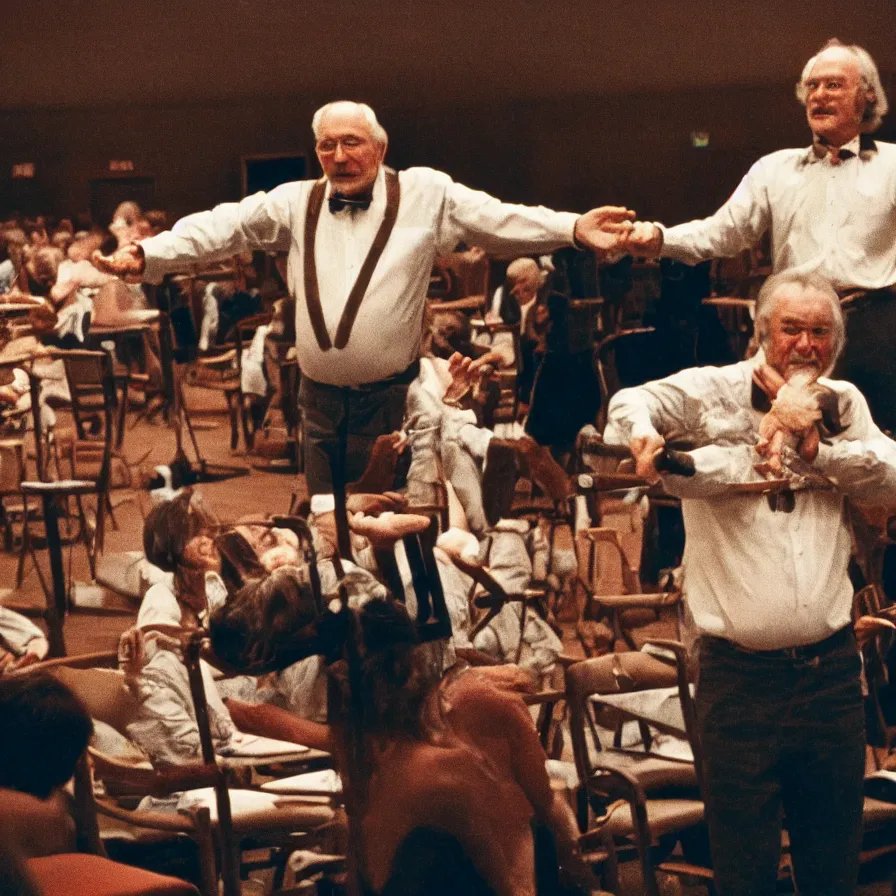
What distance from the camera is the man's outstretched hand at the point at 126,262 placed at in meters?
4.84

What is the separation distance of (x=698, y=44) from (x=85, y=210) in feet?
11.8

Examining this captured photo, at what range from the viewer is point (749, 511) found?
12.3ft

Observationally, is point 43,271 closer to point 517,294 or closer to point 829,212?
point 517,294

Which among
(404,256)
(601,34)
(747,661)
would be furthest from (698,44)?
(747,661)

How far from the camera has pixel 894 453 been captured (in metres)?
3.72

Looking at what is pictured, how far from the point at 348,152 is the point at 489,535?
→ 1.46 meters

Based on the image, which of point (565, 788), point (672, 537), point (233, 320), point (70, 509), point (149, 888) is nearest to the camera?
point (149, 888)

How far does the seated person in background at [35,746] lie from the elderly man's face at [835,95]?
9.37 ft

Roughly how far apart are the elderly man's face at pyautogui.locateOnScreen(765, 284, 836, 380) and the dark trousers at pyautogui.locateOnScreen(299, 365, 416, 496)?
1621 millimetres

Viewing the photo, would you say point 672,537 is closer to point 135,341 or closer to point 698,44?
point 135,341

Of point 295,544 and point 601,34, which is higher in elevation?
point 601,34

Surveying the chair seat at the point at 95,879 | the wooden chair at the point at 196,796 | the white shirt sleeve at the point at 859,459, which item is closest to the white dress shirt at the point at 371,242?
the wooden chair at the point at 196,796

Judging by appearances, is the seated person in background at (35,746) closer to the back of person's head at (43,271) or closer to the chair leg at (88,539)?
the chair leg at (88,539)

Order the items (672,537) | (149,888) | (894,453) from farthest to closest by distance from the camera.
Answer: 1. (672,537)
2. (894,453)
3. (149,888)
